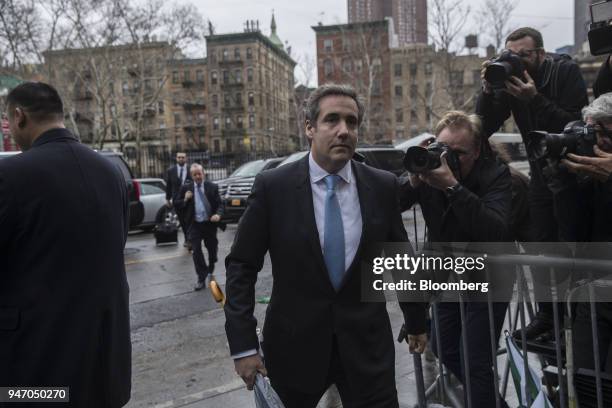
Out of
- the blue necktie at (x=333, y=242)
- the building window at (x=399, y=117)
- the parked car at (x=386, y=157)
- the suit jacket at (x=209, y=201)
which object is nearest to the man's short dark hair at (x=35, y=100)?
the blue necktie at (x=333, y=242)

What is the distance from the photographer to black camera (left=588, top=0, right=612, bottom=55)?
2599 millimetres

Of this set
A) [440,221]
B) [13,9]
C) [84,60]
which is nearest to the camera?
[440,221]

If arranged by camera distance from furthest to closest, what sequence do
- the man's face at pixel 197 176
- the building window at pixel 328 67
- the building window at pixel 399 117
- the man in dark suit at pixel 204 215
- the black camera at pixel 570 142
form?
the building window at pixel 399 117 → the building window at pixel 328 67 → the man's face at pixel 197 176 → the man in dark suit at pixel 204 215 → the black camera at pixel 570 142

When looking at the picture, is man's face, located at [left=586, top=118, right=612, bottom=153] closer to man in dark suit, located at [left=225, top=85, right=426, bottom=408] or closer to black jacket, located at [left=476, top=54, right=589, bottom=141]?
black jacket, located at [left=476, top=54, right=589, bottom=141]

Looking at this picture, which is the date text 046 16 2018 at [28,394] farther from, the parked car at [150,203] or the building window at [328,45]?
the building window at [328,45]

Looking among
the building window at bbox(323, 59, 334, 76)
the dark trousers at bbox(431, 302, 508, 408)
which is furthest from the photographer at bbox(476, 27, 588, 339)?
the building window at bbox(323, 59, 334, 76)

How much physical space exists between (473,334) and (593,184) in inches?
36.8

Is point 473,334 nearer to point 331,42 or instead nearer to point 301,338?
point 301,338

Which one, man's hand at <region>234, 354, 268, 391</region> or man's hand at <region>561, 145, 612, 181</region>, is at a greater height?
man's hand at <region>561, 145, 612, 181</region>

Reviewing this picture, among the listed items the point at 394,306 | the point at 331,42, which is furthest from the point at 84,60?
the point at 331,42

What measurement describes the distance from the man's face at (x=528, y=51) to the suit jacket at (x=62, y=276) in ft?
7.74

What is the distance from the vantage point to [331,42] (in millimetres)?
56594

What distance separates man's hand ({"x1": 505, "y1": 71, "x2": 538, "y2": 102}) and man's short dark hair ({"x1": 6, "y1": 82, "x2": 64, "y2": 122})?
2363 millimetres

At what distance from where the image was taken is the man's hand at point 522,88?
9.39 feet
